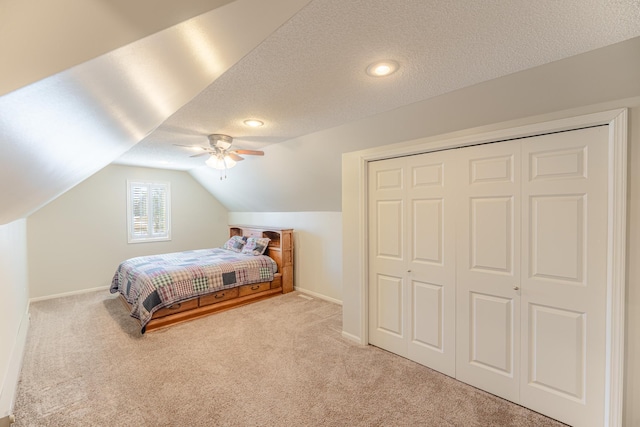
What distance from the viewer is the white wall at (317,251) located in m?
4.17

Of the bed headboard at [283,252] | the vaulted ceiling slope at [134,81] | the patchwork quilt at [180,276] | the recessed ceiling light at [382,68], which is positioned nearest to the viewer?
the vaulted ceiling slope at [134,81]

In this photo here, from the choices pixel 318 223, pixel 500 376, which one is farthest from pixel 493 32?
pixel 318 223

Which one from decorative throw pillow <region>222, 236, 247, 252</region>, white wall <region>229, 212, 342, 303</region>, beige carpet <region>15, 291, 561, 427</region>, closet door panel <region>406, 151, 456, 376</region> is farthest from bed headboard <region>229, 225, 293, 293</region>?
closet door panel <region>406, 151, 456, 376</region>

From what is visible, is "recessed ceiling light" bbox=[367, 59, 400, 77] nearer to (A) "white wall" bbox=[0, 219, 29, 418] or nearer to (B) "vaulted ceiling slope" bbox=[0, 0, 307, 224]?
(B) "vaulted ceiling slope" bbox=[0, 0, 307, 224]

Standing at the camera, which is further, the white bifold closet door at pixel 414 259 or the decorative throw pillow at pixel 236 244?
the decorative throw pillow at pixel 236 244

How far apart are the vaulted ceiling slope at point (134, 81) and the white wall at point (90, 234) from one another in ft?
16.4

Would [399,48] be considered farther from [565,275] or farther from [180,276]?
[180,276]

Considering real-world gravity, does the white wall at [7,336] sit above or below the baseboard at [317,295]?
above

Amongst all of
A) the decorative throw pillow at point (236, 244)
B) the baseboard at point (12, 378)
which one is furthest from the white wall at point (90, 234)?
the baseboard at point (12, 378)

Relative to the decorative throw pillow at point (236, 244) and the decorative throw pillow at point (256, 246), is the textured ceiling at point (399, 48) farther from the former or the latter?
the decorative throw pillow at point (236, 244)

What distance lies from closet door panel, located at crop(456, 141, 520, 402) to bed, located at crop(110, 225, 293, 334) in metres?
2.96

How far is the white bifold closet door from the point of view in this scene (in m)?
2.34

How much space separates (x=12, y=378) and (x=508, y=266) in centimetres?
395

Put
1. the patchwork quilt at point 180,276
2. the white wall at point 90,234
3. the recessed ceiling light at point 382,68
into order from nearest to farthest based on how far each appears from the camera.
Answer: the recessed ceiling light at point 382,68 → the patchwork quilt at point 180,276 → the white wall at point 90,234
